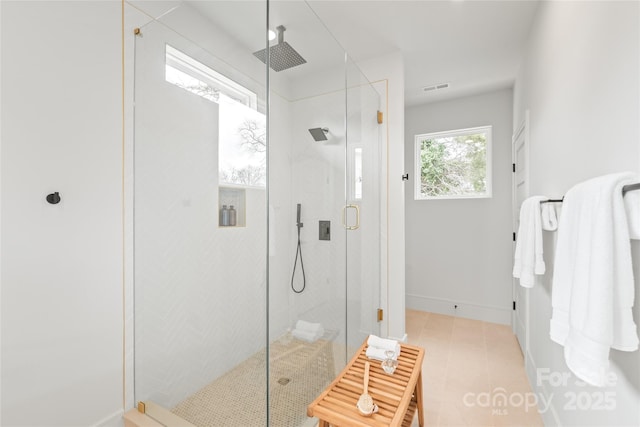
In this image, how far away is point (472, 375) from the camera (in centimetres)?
232

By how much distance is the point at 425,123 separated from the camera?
3.81 m

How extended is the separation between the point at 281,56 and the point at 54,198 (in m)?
1.29

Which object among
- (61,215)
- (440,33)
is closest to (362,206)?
(440,33)

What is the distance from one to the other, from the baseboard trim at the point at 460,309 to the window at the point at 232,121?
3.18 metres

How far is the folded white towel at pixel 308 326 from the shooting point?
5.45 ft

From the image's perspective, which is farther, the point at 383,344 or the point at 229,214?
the point at 383,344

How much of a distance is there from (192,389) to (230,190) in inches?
43.6

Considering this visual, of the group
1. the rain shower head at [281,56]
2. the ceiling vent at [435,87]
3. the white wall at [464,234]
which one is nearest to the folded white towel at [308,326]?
the rain shower head at [281,56]

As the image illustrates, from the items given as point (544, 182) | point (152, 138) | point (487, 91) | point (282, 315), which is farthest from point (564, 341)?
point (487, 91)

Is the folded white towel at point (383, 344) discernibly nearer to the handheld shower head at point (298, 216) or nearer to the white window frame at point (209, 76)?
the handheld shower head at point (298, 216)

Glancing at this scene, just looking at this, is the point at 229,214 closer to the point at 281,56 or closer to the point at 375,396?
the point at 281,56

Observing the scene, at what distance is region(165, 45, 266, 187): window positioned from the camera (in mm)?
1444

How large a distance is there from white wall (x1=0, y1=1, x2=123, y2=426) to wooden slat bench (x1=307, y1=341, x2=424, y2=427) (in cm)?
115

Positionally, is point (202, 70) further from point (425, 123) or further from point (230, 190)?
point (425, 123)
